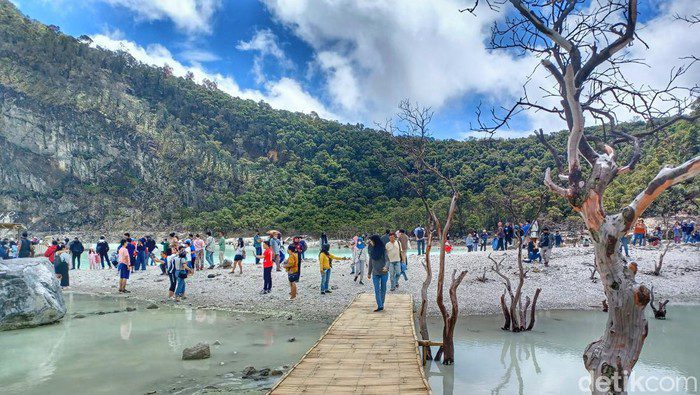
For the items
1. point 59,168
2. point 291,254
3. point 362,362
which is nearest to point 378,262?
point 362,362

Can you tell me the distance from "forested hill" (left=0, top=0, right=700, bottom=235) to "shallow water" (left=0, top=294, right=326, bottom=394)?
37.8 meters

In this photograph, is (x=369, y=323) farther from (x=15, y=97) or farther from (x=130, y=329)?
(x=15, y=97)

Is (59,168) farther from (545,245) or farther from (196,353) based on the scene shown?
(196,353)

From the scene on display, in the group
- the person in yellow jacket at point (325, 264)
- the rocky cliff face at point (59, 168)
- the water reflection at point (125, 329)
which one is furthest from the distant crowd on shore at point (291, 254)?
the rocky cliff face at point (59, 168)

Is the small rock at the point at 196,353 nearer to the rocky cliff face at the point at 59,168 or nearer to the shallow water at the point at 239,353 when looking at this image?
the shallow water at the point at 239,353

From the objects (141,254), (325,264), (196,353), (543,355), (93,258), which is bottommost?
(543,355)

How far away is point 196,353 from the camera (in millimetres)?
9891

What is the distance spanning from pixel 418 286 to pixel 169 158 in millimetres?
70129

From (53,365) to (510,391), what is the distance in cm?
905

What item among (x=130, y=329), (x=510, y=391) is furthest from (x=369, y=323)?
(x=130, y=329)

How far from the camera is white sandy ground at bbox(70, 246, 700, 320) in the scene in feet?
53.1

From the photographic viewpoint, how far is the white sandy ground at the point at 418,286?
1617 cm

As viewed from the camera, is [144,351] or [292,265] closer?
[144,351]

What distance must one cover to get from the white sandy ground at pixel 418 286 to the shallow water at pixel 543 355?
2.39 metres
